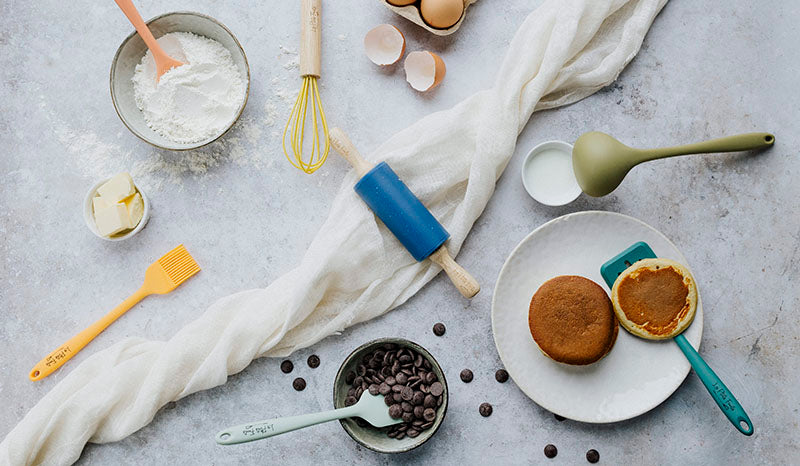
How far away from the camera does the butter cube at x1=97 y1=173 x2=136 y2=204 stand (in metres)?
2.03

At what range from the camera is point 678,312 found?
76.2 inches

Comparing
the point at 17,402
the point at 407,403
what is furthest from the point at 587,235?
the point at 17,402

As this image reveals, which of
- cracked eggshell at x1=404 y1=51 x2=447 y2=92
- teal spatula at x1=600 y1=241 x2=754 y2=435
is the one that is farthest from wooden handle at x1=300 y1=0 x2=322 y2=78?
teal spatula at x1=600 y1=241 x2=754 y2=435

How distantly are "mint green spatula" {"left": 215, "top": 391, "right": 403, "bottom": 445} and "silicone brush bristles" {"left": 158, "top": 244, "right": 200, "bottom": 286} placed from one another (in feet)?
1.71

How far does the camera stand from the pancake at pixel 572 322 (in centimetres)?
191

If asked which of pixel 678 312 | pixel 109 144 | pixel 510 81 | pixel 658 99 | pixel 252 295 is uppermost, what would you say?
pixel 109 144

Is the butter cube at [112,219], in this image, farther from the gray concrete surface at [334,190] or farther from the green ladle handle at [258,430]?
the green ladle handle at [258,430]

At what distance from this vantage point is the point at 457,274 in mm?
1964

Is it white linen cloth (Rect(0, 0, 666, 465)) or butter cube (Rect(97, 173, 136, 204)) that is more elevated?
butter cube (Rect(97, 173, 136, 204))

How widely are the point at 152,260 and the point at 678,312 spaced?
1.62m

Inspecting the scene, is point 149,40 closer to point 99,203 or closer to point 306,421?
point 99,203

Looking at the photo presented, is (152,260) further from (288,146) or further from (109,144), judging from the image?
(288,146)

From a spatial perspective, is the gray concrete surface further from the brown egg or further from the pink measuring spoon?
the pink measuring spoon

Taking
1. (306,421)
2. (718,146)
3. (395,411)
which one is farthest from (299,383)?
(718,146)
